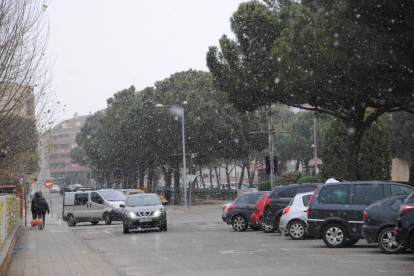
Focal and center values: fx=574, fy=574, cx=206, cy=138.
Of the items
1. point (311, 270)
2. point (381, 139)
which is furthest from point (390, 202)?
point (381, 139)

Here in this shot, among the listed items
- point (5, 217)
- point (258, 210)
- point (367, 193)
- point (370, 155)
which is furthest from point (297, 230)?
point (370, 155)

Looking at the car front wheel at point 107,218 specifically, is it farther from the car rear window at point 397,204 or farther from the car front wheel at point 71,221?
the car rear window at point 397,204

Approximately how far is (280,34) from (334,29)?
6613 mm

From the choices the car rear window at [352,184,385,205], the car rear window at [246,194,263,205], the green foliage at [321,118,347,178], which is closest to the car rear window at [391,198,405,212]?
the car rear window at [352,184,385,205]

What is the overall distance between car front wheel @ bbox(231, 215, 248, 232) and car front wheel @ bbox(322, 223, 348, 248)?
24.7ft

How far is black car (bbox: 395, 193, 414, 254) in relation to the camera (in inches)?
451

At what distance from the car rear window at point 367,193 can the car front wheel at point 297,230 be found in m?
3.25

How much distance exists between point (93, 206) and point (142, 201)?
7697 millimetres

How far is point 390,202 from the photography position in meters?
13.0

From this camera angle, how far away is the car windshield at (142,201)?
923 inches

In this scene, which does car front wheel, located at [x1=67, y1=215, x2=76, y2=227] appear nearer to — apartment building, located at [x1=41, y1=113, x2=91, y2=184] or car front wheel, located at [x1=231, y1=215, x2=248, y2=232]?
car front wheel, located at [x1=231, y1=215, x2=248, y2=232]

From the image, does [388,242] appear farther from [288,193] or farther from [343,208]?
[288,193]

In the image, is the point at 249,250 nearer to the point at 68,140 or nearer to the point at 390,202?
the point at 390,202

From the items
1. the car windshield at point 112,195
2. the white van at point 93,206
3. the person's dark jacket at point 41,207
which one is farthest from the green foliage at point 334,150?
the person's dark jacket at point 41,207
